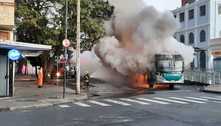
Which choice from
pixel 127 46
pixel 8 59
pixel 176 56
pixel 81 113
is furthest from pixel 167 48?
pixel 81 113

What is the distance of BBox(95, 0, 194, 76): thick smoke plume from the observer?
41.0 m

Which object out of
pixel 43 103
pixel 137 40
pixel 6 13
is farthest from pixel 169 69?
pixel 43 103

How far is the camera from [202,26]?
76062 millimetres

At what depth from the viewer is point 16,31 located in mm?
42219

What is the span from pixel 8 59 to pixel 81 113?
9.97 metres

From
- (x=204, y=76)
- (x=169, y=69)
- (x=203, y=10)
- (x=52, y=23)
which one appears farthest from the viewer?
(x=203, y=10)

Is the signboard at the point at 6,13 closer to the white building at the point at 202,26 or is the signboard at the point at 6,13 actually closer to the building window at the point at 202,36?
the white building at the point at 202,26

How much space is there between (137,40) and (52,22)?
7.05m

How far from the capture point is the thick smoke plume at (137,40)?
41031mm

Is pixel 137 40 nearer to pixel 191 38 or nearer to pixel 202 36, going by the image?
pixel 202 36

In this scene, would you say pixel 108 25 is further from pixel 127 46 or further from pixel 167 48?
pixel 167 48

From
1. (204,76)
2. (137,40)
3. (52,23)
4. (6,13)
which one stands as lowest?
(204,76)

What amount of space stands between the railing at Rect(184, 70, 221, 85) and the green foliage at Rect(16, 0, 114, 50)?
9.24m

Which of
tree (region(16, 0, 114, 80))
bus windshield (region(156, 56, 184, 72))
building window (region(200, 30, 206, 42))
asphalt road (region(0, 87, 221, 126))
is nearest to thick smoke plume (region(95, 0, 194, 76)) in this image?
bus windshield (region(156, 56, 184, 72))
